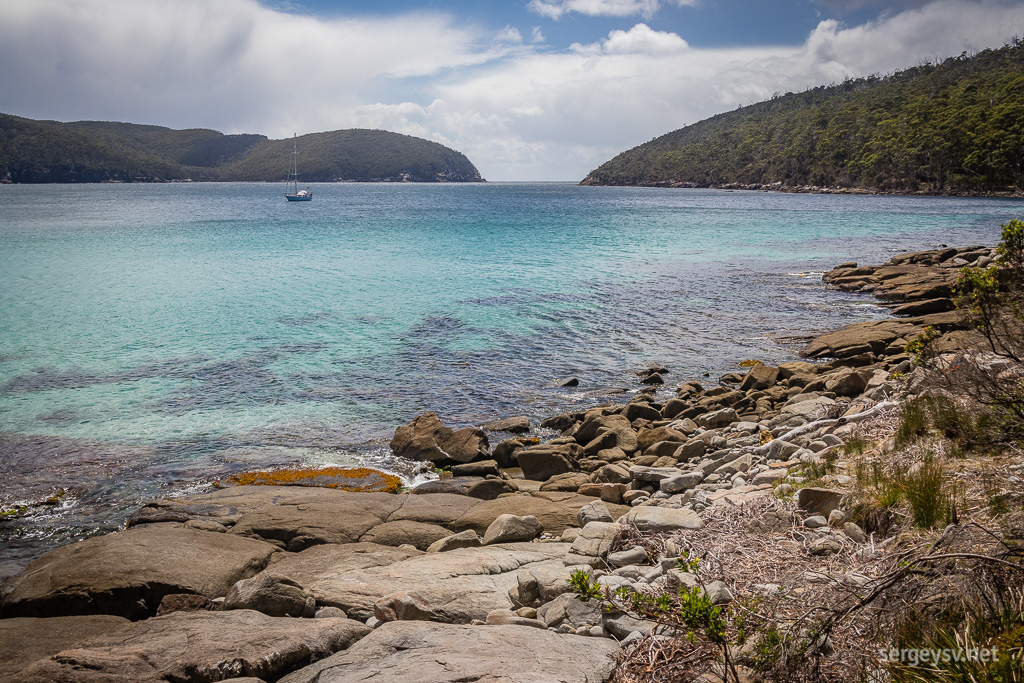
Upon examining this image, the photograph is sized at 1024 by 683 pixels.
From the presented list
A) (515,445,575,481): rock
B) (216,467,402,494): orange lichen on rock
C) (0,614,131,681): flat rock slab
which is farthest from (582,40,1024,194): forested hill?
(0,614,131,681): flat rock slab

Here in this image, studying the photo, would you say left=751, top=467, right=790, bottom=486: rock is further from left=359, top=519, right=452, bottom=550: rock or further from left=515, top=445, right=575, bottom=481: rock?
left=515, top=445, right=575, bottom=481: rock

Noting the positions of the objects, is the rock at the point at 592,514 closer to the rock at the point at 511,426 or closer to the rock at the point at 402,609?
the rock at the point at 402,609

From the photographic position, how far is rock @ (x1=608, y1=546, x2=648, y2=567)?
548 centimetres

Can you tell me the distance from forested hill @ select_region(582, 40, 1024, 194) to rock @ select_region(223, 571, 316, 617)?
10791cm

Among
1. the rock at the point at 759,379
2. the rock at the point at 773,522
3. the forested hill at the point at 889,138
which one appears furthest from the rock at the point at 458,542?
the forested hill at the point at 889,138

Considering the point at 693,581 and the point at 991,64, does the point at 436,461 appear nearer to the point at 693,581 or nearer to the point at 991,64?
the point at 693,581

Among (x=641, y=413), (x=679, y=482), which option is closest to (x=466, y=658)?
(x=679, y=482)

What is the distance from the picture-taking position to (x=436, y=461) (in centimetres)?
1156

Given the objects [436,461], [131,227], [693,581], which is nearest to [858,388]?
[436,461]

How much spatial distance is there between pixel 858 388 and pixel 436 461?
27.6ft

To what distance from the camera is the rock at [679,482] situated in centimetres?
835

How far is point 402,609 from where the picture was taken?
4902 millimetres

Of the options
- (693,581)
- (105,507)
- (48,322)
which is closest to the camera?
(693,581)

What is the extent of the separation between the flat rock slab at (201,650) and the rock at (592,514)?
3.23 m
